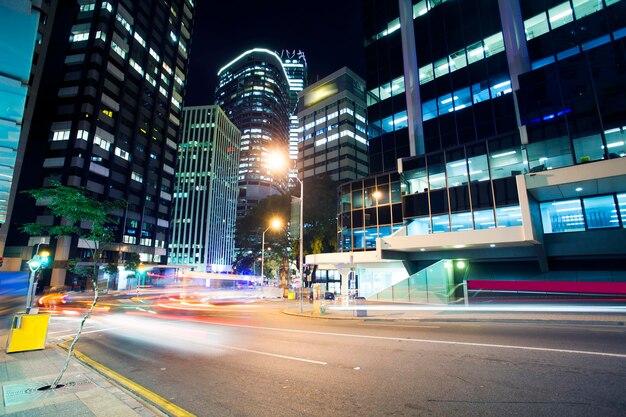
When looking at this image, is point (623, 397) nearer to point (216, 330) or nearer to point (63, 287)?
point (216, 330)

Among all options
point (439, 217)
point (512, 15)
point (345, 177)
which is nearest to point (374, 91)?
point (512, 15)

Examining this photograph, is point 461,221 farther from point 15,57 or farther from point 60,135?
point 60,135

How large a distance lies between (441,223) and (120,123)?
72.5 meters

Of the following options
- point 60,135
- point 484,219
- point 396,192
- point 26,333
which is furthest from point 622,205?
point 60,135

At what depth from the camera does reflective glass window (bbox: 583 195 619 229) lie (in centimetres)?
2194

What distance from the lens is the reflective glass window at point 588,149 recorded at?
2191 cm

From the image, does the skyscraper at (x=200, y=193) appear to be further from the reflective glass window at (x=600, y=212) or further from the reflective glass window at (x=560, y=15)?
the reflective glass window at (x=600, y=212)

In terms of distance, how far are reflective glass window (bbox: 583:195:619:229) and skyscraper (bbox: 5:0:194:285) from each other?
64182 mm

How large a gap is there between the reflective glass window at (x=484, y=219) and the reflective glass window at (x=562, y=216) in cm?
345

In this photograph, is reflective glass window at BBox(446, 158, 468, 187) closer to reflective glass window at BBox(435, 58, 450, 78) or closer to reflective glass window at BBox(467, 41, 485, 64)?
reflective glass window at BBox(467, 41, 485, 64)

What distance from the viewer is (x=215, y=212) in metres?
138

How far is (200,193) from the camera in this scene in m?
132

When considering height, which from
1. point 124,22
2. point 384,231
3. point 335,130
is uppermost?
point 124,22

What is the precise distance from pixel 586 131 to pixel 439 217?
12.2 metres
